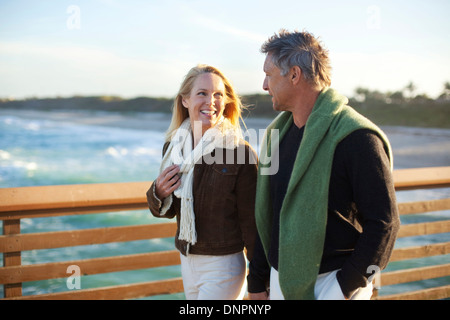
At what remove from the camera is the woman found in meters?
1.80

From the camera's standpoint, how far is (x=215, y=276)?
70.9 inches

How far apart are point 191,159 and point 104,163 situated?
2031 centimetres

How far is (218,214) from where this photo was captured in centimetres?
182

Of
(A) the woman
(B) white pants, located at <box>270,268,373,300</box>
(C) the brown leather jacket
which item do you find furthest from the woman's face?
(B) white pants, located at <box>270,268,373,300</box>

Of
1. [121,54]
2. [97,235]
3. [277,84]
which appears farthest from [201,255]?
[121,54]

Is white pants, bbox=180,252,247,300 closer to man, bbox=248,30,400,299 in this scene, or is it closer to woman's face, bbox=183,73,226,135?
man, bbox=248,30,400,299

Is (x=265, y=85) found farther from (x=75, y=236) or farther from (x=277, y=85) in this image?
(x=75, y=236)

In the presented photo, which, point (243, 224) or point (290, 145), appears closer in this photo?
point (290, 145)

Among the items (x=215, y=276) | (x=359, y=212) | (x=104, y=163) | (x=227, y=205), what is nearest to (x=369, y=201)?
(x=359, y=212)

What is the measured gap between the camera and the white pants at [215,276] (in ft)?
5.85

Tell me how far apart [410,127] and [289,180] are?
22.6 metres

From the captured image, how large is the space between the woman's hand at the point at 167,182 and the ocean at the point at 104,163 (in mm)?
3157

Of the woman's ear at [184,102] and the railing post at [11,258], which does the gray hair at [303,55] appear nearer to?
the woman's ear at [184,102]
